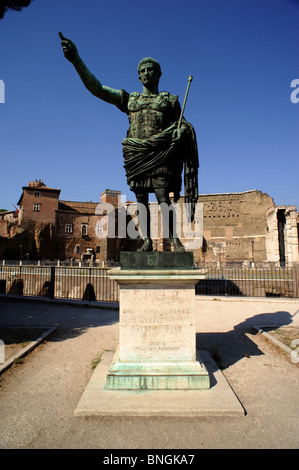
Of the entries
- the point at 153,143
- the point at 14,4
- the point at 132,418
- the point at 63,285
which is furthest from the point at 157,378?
the point at 63,285

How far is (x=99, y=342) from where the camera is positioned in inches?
223

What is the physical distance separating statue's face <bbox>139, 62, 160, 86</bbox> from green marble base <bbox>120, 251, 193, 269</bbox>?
2608 mm

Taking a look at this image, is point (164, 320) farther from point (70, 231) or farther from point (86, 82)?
point (70, 231)

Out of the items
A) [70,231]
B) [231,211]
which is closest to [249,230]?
[231,211]

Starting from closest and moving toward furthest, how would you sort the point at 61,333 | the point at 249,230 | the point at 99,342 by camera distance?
the point at 99,342 < the point at 61,333 < the point at 249,230

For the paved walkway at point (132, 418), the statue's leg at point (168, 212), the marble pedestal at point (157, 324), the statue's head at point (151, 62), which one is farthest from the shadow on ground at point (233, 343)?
the statue's head at point (151, 62)

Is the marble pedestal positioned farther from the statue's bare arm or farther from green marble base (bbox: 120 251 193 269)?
the statue's bare arm

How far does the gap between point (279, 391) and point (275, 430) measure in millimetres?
961

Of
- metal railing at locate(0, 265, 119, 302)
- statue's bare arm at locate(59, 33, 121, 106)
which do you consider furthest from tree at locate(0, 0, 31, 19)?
metal railing at locate(0, 265, 119, 302)

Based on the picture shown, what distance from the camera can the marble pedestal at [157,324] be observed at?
3.21 meters

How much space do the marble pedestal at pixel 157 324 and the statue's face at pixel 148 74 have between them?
9.36 feet

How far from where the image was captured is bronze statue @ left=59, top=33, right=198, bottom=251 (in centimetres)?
368

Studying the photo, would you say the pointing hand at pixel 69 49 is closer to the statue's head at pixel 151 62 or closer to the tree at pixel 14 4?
the statue's head at pixel 151 62

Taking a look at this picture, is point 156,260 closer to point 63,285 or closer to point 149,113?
point 149,113
